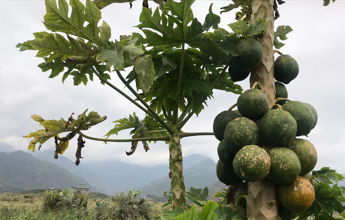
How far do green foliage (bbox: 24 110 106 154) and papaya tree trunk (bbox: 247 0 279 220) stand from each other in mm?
1513

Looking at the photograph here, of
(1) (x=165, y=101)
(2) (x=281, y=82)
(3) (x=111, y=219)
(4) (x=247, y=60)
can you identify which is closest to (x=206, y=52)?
(4) (x=247, y=60)

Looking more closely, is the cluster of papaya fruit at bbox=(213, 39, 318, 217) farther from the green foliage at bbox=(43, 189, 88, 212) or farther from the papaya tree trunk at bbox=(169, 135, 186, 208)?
the green foliage at bbox=(43, 189, 88, 212)

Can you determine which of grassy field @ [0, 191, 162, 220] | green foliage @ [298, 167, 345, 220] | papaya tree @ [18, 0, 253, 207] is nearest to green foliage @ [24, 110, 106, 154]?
papaya tree @ [18, 0, 253, 207]

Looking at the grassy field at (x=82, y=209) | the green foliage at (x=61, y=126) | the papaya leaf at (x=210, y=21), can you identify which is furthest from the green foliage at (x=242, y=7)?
the grassy field at (x=82, y=209)

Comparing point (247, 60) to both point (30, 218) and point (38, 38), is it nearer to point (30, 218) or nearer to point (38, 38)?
point (38, 38)

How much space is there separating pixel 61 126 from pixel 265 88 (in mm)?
1873

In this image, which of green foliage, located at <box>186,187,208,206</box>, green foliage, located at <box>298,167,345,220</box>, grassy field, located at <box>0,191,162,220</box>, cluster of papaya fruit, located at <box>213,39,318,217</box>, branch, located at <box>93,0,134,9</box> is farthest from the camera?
grassy field, located at <box>0,191,162,220</box>

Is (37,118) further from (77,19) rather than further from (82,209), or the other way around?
(82,209)

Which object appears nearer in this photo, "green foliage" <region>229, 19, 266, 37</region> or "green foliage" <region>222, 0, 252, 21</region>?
"green foliage" <region>229, 19, 266, 37</region>

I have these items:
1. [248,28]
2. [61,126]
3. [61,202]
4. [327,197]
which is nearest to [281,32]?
[248,28]

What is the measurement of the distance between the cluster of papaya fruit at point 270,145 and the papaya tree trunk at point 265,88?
0.06 meters

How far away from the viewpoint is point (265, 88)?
2.65m

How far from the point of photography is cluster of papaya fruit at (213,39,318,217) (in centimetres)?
226

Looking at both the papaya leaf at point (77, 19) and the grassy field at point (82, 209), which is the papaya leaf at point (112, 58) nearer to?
the papaya leaf at point (77, 19)
